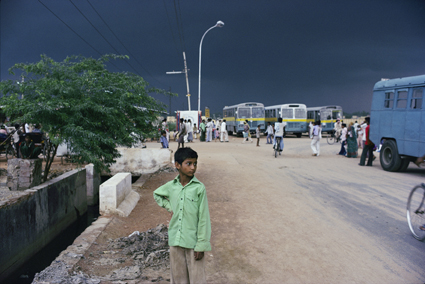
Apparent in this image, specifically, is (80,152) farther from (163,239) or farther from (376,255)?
(376,255)

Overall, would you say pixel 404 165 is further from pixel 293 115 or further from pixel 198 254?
pixel 293 115

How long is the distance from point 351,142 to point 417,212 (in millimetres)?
11321

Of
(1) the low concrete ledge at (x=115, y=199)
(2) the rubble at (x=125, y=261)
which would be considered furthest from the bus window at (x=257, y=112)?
(2) the rubble at (x=125, y=261)

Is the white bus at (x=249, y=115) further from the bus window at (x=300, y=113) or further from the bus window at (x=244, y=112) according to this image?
the bus window at (x=300, y=113)

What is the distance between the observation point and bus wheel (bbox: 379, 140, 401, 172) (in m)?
11.7

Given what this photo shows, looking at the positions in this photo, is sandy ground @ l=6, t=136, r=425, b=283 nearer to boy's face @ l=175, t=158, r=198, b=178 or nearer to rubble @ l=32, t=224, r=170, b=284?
rubble @ l=32, t=224, r=170, b=284

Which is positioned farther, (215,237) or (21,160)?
(21,160)

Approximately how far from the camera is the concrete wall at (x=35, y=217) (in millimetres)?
6656

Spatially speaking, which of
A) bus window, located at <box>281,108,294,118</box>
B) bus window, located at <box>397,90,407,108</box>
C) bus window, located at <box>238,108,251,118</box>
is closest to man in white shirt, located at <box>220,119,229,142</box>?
bus window, located at <box>238,108,251,118</box>

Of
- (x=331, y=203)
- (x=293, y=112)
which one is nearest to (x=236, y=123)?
(x=293, y=112)

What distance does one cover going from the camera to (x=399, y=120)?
11.6 metres

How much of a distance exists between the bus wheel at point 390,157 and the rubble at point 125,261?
946 cm

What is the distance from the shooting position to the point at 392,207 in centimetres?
704

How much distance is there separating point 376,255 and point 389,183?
234 inches
